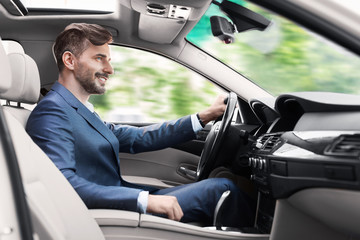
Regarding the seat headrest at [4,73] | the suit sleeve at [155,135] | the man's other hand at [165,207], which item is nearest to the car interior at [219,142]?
the seat headrest at [4,73]

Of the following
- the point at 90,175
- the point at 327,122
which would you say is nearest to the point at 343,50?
the point at 327,122

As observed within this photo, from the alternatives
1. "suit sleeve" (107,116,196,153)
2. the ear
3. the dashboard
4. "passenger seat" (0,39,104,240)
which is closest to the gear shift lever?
the dashboard

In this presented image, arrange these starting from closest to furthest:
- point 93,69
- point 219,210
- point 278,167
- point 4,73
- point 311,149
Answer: point 4,73 → point 311,149 → point 278,167 → point 219,210 → point 93,69

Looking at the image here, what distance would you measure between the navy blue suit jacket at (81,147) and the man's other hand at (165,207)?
60mm

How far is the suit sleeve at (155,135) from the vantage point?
2203 millimetres

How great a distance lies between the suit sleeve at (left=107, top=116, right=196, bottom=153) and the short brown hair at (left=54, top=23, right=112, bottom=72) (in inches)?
19.4

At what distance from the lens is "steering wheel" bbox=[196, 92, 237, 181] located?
1808 millimetres

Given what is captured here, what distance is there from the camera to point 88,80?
1949 millimetres

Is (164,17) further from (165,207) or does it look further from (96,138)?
(165,207)

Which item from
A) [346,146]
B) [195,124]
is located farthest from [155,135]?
[346,146]

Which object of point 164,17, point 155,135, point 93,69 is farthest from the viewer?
point 155,135

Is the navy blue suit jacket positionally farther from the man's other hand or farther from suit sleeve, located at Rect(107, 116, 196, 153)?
suit sleeve, located at Rect(107, 116, 196, 153)

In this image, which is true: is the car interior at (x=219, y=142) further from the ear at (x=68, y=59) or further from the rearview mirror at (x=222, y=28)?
the ear at (x=68, y=59)

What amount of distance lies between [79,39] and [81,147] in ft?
1.77
